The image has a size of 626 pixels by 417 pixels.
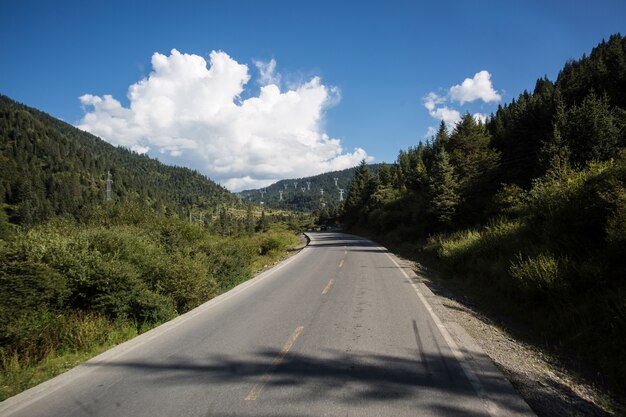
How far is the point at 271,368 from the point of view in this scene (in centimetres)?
524

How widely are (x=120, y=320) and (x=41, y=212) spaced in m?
111

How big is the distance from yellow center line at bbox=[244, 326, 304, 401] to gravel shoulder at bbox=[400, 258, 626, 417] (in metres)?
3.38

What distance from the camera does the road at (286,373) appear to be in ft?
13.6

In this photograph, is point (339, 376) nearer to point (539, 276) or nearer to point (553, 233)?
point (539, 276)

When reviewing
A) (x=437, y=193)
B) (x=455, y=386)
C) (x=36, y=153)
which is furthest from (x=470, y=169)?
(x=36, y=153)

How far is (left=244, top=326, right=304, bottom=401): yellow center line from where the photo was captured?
14.5ft

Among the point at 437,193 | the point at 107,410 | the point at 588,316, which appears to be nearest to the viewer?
the point at 107,410

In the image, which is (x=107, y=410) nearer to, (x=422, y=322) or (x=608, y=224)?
(x=422, y=322)

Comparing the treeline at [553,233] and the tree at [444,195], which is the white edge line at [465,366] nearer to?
the treeline at [553,233]

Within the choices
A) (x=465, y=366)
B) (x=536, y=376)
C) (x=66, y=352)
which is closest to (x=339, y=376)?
(x=465, y=366)

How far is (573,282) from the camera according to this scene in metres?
8.38

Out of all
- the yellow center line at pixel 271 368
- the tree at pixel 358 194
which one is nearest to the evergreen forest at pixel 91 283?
the yellow center line at pixel 271 368

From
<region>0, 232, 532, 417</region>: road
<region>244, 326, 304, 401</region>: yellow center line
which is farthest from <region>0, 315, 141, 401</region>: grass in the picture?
<region>244, 326, 304, 401</region>: yellow center line

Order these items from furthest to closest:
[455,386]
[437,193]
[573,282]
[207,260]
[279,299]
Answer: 1. [437,193]
2. [207,260]
3. [279,299]
4. [573,282]
5. [455,386]
